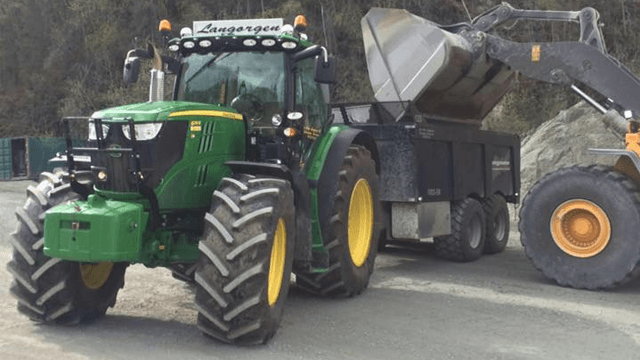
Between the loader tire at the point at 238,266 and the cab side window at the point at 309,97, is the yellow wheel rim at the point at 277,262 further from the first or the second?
the cab side window at the point at 309,97

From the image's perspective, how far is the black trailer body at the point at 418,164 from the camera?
352 inches

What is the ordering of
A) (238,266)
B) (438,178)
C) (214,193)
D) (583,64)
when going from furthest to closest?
(438,178) < (583,64) < (214,193) < (238,266)

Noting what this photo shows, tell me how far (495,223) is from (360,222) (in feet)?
13.9

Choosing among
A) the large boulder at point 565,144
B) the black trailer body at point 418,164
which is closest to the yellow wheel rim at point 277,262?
the black trailer body at point 418,164

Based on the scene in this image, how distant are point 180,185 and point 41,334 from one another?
1.55 m

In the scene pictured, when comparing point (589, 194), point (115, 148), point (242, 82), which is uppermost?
point (242, 82)

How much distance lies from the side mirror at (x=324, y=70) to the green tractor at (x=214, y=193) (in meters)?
0.01

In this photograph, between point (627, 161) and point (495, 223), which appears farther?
point (495, 223)

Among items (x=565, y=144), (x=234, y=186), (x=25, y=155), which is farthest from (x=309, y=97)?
(x=25, y=155)

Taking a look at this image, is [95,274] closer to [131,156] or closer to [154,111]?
[131,156]

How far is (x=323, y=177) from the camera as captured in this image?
22.4 ft

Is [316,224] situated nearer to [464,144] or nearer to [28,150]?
[464,144]

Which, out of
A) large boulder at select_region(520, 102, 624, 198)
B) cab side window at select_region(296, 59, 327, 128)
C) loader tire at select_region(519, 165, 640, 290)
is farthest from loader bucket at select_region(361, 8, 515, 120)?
large boulder at select_region(520, 102, 624, 198)

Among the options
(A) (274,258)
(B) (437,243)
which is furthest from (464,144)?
(A) (274,258)
